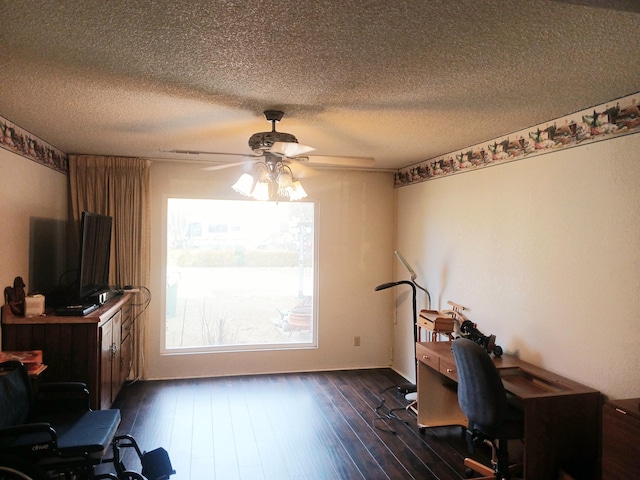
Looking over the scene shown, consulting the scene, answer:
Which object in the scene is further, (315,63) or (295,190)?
(295,190)

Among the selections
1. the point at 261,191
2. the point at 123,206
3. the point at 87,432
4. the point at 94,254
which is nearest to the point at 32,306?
the point at 94,254

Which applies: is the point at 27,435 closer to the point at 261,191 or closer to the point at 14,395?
the point at 14,395

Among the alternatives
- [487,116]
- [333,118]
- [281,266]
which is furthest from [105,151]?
[487,116]

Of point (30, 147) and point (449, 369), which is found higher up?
point (30, 147)

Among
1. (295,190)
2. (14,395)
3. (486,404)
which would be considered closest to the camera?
(14,395)

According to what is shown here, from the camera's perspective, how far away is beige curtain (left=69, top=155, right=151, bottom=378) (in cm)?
440

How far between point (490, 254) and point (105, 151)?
12.2 feet

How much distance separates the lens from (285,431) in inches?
137

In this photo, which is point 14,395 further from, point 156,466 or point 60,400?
point 156,466

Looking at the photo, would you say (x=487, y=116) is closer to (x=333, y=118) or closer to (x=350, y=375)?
(x=333, y=118)

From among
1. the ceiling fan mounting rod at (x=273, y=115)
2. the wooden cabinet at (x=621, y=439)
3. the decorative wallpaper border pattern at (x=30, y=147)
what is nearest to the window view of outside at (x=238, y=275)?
the decorative wallpaper border pattern at (x=30, y=147)

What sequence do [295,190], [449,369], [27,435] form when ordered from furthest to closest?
1. [449,369]
2. [295,190]
3. [27,435]

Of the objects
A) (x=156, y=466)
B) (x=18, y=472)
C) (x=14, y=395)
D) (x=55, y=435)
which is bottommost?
(x=156, y=466)

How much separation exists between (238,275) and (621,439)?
3.87 meters
